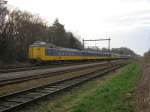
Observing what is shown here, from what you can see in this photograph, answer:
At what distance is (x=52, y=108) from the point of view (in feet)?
34.3

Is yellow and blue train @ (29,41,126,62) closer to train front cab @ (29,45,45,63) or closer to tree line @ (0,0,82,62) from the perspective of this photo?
train front cab @ (29,45,45,63)

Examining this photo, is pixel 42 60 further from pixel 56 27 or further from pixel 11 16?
pixel 56 27

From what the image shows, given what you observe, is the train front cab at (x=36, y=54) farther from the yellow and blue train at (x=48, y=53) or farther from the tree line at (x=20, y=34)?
the tree line at (x=20, y=34)

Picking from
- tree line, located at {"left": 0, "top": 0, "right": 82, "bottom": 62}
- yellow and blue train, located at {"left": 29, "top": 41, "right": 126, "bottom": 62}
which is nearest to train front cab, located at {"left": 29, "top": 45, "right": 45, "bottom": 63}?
yellow and blue train, located at {"left": 29, "top": 41, "right": 126, "bottom": 62}

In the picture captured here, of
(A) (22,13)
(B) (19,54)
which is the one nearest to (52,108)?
(B) (19,54)

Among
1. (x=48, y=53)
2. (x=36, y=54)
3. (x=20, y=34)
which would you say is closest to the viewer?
(x=36, y=54)

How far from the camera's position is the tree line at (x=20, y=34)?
45.7 m

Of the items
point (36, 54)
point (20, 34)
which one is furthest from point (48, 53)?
point (20, 34)

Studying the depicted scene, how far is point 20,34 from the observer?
194 ft

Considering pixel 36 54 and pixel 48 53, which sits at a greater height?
pixel 48 53

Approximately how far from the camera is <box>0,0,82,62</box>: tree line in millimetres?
45688

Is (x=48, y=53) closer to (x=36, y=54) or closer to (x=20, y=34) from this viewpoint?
(x=36, y=54)

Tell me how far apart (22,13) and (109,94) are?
179 ft

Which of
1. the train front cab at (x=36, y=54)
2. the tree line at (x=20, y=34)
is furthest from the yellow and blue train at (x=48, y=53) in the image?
the tree line at (x=20, y=34)
